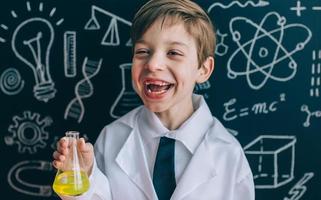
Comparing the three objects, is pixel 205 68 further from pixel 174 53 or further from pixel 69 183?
pixel 69 183

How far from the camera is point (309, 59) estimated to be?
156 centimetres

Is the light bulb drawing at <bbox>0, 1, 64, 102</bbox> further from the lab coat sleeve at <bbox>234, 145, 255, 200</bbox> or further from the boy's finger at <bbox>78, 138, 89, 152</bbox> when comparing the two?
the lab coat sleeve at <bbox>234, 145, 255, 200</bbox>

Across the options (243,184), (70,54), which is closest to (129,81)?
(70,54)

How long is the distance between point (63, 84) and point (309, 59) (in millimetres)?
809

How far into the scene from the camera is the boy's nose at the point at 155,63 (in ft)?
3.97

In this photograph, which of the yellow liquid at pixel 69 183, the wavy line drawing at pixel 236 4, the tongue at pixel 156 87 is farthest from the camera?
the wavy line drawing at pixel 236 4

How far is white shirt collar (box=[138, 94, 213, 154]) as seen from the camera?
Result: 1.33 metres

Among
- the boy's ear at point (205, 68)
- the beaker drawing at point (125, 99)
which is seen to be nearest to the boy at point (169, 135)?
the boy's ear at point (205, 68)

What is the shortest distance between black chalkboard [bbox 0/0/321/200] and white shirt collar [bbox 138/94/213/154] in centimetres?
25

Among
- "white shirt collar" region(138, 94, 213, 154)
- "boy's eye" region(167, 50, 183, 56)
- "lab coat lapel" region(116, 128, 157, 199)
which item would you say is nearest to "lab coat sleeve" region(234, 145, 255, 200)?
"white shirt collar" region(138, 94, 213, 154)

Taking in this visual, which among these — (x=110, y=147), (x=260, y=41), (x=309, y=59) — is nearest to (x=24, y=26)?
(x=110, y=147)

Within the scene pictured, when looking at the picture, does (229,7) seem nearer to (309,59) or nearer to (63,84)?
(309,59)

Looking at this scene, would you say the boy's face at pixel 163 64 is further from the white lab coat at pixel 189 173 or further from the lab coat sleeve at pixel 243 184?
the lab coat sleeve at pixel 243 184

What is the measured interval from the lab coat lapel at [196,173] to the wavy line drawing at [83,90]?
486mm
